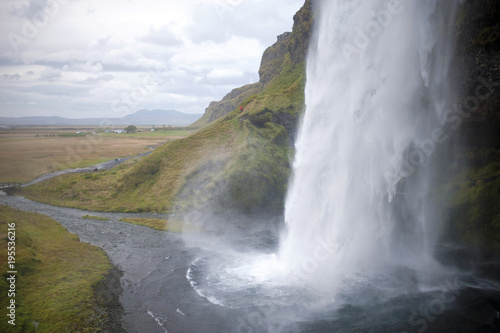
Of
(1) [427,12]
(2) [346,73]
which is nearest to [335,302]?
(2) [346,73]

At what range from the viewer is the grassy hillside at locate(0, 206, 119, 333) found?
72.9 feet

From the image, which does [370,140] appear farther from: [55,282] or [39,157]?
[39,157]

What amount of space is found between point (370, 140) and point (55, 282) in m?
30.0

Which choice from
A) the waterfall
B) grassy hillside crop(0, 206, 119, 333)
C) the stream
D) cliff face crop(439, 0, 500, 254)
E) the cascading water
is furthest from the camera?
cliff face crop(439, 0, 500, 254)

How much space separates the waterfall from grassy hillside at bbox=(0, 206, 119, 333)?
15983mm

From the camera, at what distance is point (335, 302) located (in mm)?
24516

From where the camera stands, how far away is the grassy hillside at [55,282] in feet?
72.9

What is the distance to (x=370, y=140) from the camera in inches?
1297

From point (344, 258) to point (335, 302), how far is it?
6554mm

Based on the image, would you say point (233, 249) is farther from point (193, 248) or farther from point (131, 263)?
point (131, 263)

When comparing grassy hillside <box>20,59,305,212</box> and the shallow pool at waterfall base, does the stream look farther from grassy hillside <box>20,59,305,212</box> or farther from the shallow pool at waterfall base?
grassy hillside <box>20,59,305,212</box>

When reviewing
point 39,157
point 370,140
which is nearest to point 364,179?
point 370,140

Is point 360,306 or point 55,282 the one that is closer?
point 360,306

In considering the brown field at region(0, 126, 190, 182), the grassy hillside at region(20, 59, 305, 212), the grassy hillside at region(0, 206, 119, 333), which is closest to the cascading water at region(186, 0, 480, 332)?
the grassy hillside at region(0, 206, 119, 333)
